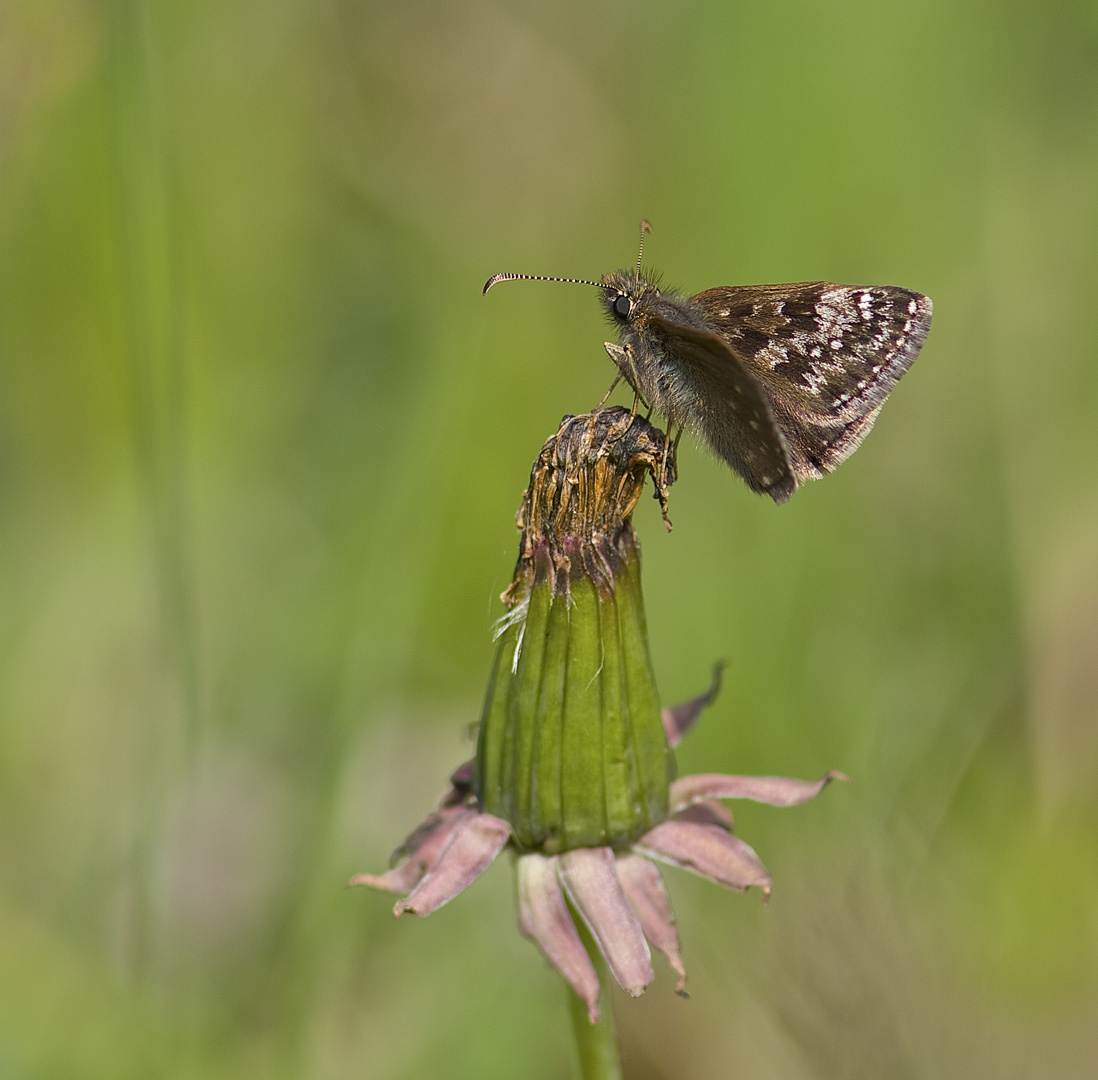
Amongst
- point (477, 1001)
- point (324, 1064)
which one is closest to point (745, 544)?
point (477, 1001)

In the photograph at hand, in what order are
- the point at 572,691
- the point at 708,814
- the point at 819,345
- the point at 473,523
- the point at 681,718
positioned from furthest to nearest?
the point at 473,523
the point at 819,345
the point at 681,718
the point at 708,814
the point at 572,691

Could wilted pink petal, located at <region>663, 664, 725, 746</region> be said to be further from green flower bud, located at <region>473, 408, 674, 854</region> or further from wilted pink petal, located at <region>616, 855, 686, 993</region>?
wilted pink petal, located at <region>616, 855, 686, 993</region>

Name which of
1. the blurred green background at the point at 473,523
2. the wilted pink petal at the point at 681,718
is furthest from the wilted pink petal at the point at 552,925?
the blurred green background at the point at 473,523

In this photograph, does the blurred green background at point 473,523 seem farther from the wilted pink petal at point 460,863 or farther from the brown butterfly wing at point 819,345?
the brown butterfly wing at point 819,345

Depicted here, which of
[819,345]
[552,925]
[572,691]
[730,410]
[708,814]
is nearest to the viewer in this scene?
[552,925]

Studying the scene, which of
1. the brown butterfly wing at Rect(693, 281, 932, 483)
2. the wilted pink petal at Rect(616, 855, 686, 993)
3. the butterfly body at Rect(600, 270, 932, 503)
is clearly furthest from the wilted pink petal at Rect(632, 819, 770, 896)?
the brown butterfly wing at Rect(693, 281, 932, 483)

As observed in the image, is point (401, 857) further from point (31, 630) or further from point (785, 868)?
point (31, 630)

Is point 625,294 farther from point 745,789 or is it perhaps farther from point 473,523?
point 473,523

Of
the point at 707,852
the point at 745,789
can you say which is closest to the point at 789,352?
the point at 745,789
